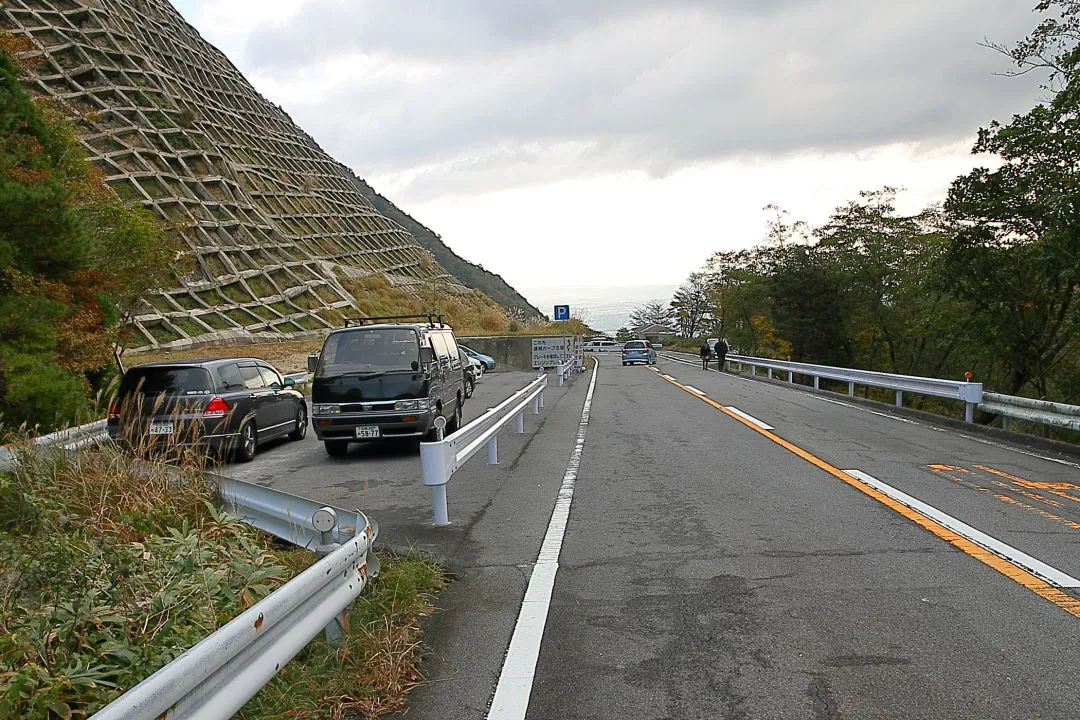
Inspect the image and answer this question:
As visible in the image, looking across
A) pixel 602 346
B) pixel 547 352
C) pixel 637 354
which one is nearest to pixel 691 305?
pixel 602 346

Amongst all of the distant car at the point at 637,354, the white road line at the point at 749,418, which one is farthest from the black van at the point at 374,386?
the distant car at the point at 637,354

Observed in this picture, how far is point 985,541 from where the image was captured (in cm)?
671

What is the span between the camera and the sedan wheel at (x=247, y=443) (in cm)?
1280

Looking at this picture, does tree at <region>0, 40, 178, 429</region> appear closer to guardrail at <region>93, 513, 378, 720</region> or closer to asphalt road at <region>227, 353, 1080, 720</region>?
asphalt road at <region>227, 353, 1080, 720</region>

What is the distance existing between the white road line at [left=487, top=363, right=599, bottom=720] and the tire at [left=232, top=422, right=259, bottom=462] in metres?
6.37

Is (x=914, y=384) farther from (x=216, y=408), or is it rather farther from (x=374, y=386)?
(x=216, y=408)

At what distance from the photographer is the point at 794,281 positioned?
145 ft

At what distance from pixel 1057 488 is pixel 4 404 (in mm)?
13272

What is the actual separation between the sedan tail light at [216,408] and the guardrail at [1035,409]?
12.2 meters

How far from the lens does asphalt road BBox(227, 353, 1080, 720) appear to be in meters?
4.09

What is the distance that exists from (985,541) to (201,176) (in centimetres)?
5519

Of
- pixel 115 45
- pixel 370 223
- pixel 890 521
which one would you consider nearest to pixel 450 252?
pixel 370 223

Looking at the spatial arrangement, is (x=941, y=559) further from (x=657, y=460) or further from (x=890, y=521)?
(x=657, y=460)

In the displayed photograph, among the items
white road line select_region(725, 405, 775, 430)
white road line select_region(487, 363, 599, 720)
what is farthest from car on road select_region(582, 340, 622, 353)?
white road line select_region(487, 363, 599, 720)
